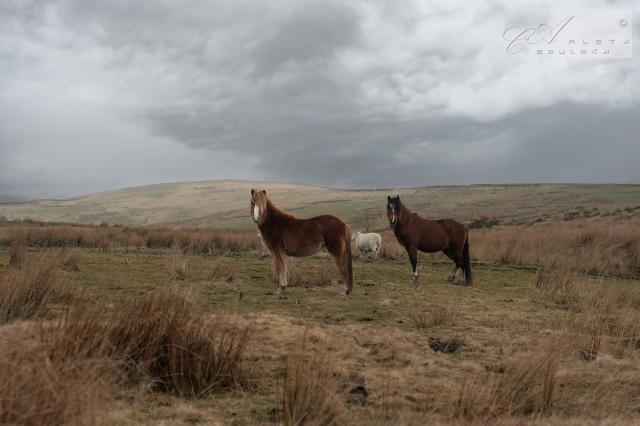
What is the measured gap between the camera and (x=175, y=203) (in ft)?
369

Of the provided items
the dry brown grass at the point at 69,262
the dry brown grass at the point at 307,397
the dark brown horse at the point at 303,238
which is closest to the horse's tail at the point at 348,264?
the dark brown horse at the point at 303,238

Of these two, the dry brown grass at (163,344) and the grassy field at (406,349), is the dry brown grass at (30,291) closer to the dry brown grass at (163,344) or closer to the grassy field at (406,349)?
the grassy field at (406,349)

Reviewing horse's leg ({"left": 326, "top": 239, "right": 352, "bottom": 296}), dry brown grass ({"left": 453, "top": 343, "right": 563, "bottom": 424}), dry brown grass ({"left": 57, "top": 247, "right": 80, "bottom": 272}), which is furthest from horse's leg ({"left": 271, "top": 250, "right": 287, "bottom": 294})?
dry brown grass ({"left": 453, "top": 343, "right": 563, "bottom": 424})

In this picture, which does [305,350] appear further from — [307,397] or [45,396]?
[45,396]

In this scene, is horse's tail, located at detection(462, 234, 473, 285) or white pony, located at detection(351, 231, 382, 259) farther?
white pony, located at detection(351, 231, 382, 259)

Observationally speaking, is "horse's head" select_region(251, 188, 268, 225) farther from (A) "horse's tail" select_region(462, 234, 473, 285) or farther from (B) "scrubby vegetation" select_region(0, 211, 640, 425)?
(A) "horse's tail" select_region(462, 234, 473, 285)

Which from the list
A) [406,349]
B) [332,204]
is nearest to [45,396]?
[406,349]

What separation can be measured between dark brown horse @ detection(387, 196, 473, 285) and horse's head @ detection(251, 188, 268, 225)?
10.3 feet

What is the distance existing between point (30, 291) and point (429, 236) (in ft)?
27.4

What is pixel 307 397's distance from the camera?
11.2 ft

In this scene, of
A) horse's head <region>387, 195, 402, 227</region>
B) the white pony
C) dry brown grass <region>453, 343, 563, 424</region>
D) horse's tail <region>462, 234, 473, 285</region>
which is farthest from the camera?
the white pony

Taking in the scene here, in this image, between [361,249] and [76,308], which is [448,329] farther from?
[361,249]

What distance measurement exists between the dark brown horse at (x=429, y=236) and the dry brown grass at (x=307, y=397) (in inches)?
316

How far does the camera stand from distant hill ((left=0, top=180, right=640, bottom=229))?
60719 mm
